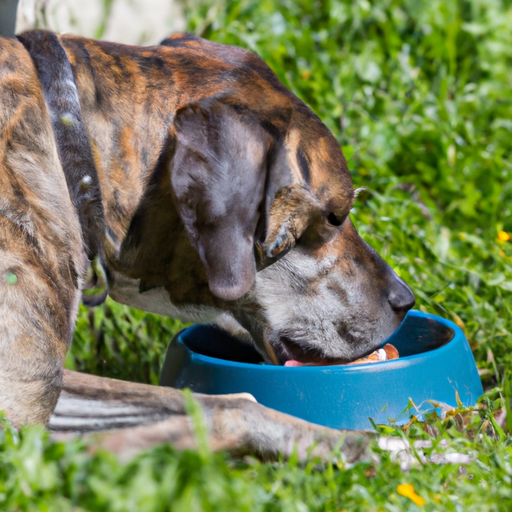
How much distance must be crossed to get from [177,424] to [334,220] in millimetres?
878

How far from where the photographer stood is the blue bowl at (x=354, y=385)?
2385 mm

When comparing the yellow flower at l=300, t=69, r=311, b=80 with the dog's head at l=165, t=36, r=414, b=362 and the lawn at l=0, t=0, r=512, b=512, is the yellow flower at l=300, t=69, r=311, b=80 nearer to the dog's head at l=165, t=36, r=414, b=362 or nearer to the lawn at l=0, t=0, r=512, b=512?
the lawn at l=0, t=0, r=512, b=512

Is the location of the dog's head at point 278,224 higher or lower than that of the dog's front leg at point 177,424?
higher

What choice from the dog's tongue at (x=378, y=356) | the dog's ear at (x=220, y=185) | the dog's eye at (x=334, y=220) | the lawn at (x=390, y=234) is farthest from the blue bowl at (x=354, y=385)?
the dog's eye at (x=334, y=220)

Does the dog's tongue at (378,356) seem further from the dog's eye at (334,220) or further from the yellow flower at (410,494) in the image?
the yellow flower at (410,494)

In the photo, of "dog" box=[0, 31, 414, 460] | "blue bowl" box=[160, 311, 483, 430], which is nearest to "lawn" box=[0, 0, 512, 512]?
"blue bowl" box=[160, 311, 483, 430]

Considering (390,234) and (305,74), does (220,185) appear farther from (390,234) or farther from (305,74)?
(305,74)

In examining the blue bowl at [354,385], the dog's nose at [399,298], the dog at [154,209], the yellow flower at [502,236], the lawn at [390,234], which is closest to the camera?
the lawn at [390,234]

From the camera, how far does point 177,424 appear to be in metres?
2.06

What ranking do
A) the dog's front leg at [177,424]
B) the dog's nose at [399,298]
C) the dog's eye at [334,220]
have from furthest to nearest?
1. the dog's nose at [399,298]
2. the dog's eye at [334,220]
3. the dog's front leg at [177,424]

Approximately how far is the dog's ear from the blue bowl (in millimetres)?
344

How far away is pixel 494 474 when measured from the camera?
6.63 feet

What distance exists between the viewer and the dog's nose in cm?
266

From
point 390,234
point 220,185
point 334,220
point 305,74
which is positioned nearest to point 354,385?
point 334,220
